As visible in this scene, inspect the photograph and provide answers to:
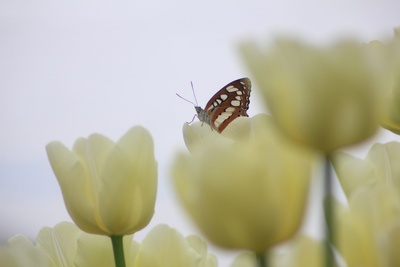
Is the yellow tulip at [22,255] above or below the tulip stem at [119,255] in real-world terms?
above

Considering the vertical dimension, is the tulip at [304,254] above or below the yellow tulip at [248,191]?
below

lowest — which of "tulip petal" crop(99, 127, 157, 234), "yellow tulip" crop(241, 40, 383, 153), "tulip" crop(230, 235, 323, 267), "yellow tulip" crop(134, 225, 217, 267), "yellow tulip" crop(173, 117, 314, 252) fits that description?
"yellow tulip" crop(134, 225, 217, 267)

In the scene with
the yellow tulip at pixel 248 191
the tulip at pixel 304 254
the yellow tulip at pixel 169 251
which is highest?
the yellow tulip at pixel 248 191

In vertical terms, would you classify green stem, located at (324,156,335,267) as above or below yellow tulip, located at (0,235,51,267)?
above

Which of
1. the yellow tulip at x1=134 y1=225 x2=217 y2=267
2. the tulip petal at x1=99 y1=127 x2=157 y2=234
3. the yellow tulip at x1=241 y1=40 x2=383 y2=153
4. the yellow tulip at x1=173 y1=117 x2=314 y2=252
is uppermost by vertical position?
the yellow tulip at x1=241 y1=40 x2=383 y2=153

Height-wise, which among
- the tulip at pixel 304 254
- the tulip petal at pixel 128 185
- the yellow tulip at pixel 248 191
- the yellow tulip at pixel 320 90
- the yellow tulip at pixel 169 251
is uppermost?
the yellow tulip at pixel 320 90
